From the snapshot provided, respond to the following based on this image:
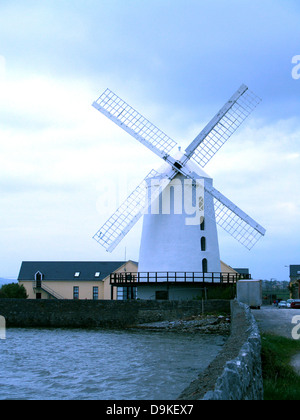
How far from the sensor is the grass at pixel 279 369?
8.43m

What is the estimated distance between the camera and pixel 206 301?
99.7 ft

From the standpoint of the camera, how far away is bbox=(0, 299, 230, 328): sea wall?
1213 inches

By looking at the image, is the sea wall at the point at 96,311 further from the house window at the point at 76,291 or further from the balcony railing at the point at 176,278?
the house window at the point at 76,291

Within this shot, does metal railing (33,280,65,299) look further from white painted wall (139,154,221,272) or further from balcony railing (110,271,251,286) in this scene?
white painted wall (139,154,221,272)

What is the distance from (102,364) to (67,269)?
1781 inches

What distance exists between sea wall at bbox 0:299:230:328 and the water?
3.87m

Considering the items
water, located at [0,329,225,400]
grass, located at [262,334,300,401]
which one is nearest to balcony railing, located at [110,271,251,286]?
water, located at [0,329,225,400]

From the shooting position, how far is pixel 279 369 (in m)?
10.3

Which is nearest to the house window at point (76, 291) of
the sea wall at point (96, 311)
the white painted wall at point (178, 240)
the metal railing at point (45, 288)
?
the metal railing at point (45, 288)

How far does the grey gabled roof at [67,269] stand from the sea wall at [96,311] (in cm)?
2660
